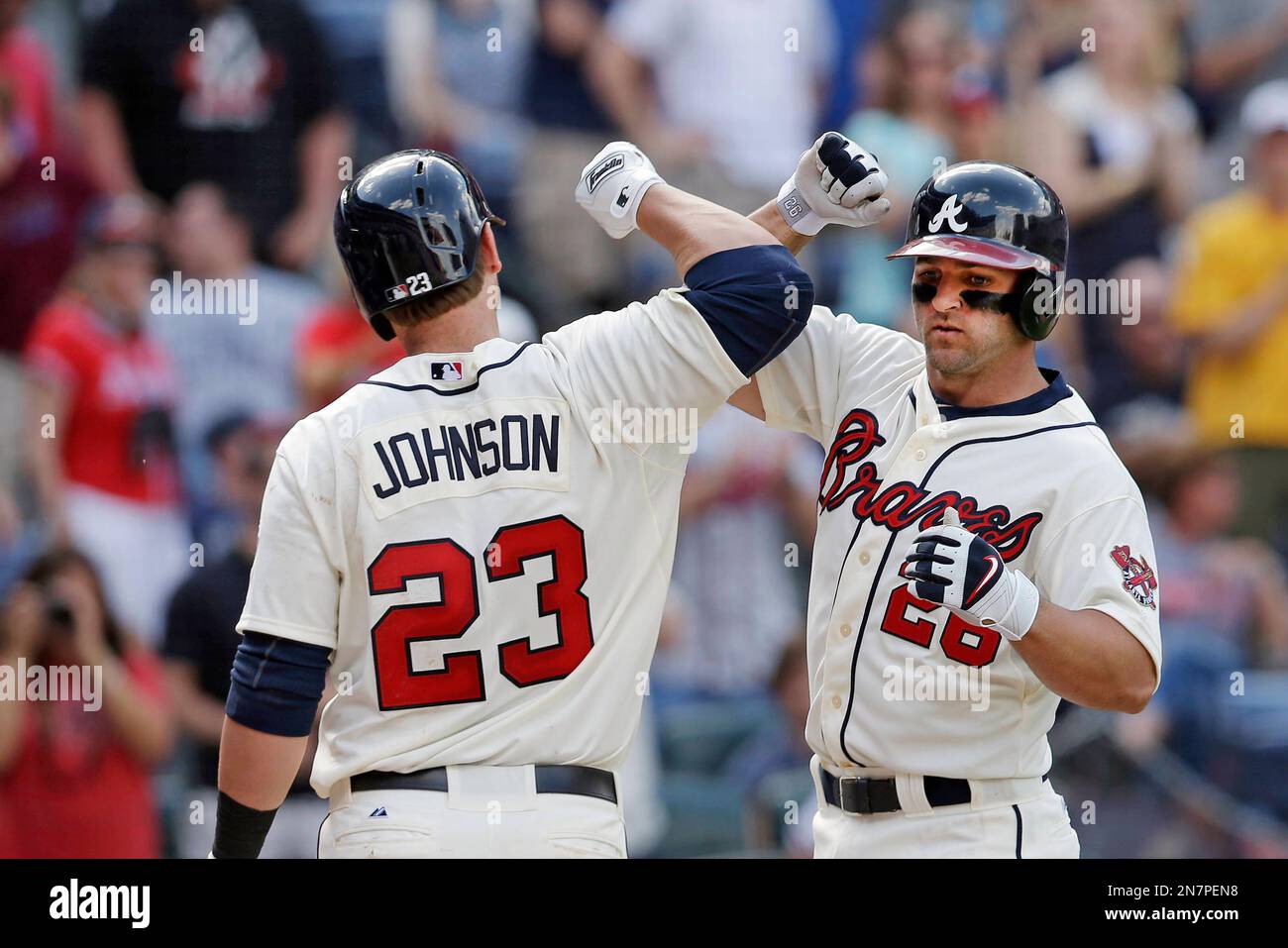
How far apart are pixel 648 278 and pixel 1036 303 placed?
388cm

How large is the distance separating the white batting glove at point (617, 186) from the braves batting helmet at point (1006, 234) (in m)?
0.60

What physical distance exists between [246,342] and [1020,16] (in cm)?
385

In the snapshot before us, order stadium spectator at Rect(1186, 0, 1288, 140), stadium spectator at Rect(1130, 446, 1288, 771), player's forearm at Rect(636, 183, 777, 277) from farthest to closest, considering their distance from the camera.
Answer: stadium spectator at Rect(1186, 0, 1288, 140) → stadium spectator at Rect(1130, 446, 1288, 771) → player's forearm at Rect(636, 183, 777, 277)

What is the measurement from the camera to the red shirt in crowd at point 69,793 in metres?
6.70

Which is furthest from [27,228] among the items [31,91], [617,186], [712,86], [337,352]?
[617,186]

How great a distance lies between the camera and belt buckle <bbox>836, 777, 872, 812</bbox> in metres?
3.76

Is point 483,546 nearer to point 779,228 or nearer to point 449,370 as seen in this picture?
point 449,370

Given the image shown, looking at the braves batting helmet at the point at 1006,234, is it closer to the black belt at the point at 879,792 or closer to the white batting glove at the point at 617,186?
the white batting glove at the point at 617,186

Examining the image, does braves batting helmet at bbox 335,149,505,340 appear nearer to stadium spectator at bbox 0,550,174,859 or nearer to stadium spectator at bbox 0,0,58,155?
stadium spectator at bbox 0,550,174,859

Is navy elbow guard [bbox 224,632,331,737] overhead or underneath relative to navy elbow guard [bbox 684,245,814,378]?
underneath

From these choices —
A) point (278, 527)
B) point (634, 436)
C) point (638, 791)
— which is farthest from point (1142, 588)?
point (638, 791)

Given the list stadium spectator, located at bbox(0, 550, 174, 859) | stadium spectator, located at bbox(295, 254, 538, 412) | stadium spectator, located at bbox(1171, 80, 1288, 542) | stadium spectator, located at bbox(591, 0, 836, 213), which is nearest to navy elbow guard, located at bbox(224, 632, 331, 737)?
stadium spectator, located at bbox(0, 550, 174, 859)

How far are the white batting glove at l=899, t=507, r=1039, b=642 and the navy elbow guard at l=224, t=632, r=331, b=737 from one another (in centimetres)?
122

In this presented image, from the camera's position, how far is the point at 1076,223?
7738 millimetres
